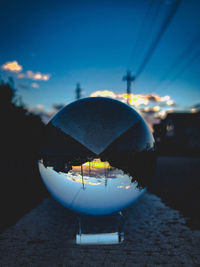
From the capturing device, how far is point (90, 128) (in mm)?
3180

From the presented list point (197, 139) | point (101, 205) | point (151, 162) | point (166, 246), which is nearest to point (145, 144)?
point (151, 162)

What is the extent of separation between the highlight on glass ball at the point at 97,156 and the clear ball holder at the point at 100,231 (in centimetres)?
40

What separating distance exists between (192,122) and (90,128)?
40.9 m

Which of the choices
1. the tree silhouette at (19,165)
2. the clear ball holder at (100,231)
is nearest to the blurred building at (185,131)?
the tree silhouette at (19,165)

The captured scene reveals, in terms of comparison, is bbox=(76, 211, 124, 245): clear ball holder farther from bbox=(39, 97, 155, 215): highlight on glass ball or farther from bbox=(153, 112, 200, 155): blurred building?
bbox=(153, 112, 200, 155): blurred building

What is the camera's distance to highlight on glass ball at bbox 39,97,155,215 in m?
3.09

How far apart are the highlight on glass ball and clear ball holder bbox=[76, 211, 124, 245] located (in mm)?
395

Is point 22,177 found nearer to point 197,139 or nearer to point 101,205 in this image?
point 101,205

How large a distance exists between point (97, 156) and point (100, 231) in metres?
1.90

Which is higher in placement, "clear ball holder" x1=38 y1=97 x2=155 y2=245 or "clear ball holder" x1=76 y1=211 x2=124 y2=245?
"clear ball holder" x1=38 y1=97 x2=155 y2=245

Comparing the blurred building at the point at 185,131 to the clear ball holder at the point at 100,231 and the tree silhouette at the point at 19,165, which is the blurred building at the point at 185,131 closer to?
the tree silhouette at the point at 19,165

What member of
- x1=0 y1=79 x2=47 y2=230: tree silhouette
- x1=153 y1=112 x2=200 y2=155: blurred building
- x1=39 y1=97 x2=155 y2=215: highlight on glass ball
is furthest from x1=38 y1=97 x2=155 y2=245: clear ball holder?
x1=153 y1=112 x2=200 y2=155: blurred building

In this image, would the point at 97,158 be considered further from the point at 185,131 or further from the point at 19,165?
the point at 185,131

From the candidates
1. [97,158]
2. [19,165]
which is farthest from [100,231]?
→ [19,165]
